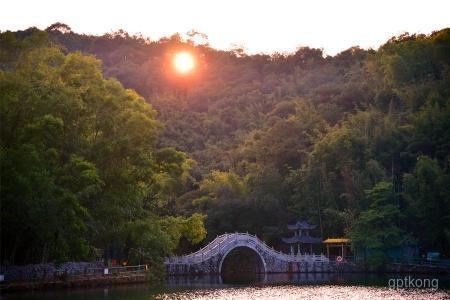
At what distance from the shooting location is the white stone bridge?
56.2 m

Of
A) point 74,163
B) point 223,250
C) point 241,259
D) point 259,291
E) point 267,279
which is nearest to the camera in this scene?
point 74,163

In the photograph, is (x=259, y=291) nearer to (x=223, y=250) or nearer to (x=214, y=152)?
(x=223, y=250)

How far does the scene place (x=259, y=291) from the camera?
40.6 metres

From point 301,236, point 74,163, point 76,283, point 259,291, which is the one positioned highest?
point 74,163

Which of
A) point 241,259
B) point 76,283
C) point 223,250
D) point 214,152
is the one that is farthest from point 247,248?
point 214,152

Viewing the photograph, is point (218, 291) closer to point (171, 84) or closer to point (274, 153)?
point (274, 153)

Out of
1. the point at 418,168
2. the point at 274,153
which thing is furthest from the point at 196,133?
the point at 418,168

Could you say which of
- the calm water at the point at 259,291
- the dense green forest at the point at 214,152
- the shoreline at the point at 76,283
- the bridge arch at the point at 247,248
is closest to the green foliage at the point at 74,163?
the dense green forest at the point at 214,152

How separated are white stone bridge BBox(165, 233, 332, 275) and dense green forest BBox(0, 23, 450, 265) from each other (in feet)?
10.3

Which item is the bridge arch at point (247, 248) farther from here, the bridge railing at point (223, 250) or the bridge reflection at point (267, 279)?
the bridge reflection at point (267, 279)

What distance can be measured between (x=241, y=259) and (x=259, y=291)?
21.9m

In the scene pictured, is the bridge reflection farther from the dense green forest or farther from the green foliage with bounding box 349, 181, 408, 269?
the dense green forest

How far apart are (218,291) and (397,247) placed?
72.6 ft

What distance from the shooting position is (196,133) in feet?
303
